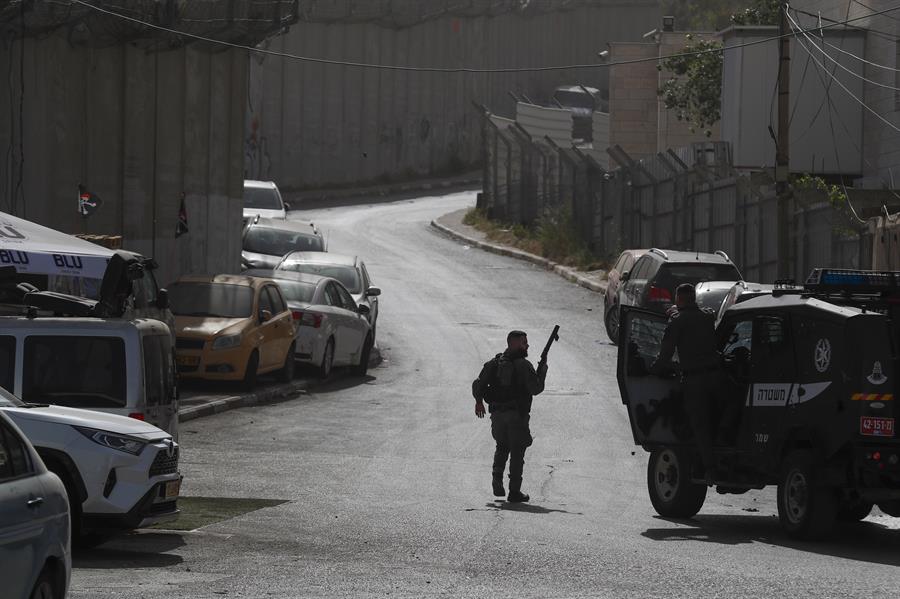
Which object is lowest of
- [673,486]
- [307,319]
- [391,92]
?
[673,486]

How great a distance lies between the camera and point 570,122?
70562mm

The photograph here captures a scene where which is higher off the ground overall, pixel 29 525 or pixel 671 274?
pixel 29 525

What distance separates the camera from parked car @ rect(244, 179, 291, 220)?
135ft

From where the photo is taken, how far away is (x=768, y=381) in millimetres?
13336

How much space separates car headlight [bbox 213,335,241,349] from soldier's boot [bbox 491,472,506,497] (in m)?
8.62

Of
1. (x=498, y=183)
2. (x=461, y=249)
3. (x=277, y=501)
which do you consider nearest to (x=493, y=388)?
(x=277, y=501)

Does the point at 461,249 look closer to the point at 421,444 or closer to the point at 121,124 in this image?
the point at 121,124

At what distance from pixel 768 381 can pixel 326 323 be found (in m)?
13.3

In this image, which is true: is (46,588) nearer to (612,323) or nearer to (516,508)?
(516,508)

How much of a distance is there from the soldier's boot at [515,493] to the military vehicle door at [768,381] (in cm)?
241

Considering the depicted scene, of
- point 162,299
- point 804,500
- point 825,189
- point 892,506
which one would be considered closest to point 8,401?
point 804,500

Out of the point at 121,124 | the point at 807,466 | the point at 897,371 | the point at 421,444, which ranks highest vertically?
the point at 121,124

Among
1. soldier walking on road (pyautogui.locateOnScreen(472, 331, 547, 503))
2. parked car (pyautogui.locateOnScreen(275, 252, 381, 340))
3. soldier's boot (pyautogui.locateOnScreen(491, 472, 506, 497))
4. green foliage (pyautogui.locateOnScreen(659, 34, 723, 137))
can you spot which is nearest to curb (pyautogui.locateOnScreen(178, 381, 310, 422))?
parked car (pyautogui.locateOnScreen(275, 252, 381, 340))

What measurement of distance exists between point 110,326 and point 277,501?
2.70 m
